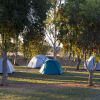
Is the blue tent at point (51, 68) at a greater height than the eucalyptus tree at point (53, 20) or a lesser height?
lesser

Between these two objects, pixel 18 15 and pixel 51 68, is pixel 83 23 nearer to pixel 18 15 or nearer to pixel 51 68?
pixel 18 15

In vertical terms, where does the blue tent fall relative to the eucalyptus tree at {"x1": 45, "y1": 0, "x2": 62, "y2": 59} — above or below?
below

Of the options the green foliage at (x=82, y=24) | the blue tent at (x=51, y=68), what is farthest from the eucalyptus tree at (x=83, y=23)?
the blue tent at (x=51, y=68)

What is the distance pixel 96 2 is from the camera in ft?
40.0

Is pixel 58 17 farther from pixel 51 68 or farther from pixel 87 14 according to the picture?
pixel 51 68

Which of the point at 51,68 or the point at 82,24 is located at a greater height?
the point at 82,24

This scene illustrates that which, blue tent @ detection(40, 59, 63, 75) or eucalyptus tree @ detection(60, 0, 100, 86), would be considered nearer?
eucalyptus tree @ detection(60, 0, 100, 86)

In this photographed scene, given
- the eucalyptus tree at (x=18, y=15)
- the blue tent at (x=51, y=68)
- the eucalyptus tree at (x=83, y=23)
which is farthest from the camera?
the blue tent at (x=51, y=68)

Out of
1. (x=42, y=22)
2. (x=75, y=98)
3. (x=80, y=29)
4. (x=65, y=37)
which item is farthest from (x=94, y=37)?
(x=75, y=98)

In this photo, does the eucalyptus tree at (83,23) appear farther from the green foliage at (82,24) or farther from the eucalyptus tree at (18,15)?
the eucalyptus tree at (18,15)

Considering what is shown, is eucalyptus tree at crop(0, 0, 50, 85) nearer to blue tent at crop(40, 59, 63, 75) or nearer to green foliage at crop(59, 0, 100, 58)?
green foliage at crop(59, 0, 100, 58)

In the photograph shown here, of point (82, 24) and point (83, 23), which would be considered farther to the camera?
point (82, 24)

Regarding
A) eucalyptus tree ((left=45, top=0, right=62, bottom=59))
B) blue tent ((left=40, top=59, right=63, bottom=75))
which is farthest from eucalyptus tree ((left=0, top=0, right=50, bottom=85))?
blue tent ((left=40, top=59, right=63, bottom=75))

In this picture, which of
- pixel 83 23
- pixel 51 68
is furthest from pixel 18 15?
pixel 51 68
